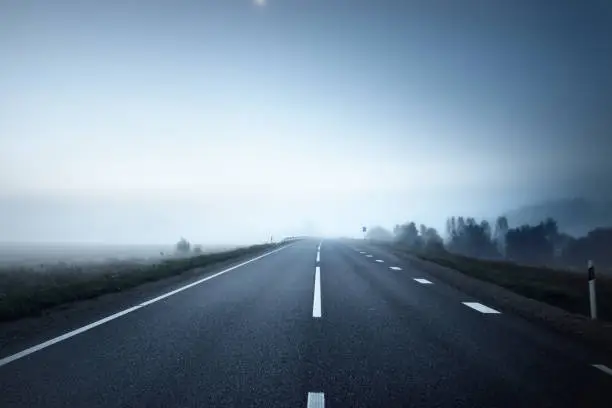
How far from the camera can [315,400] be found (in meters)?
3.43

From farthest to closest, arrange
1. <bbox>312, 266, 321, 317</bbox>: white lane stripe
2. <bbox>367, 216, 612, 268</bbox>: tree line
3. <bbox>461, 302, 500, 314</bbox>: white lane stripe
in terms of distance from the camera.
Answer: <bbox>367, 216, 612, 268</bbox>: tree line, <bbox>461, 302, 500, 314</bbox>: white lane stripe, <bbox>312, 266, 321, 317</bbox>: white lane stripe

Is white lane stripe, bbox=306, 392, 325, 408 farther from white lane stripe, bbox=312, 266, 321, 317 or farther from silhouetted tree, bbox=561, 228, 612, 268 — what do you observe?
silhouetted tree, bbox=561, 228, 612, 268

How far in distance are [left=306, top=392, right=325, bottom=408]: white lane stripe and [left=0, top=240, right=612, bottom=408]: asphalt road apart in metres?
0.02

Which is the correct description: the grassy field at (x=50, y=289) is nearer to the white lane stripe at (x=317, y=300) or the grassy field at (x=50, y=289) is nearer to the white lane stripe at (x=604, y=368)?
the white lane stripe at (x=317, y=300)

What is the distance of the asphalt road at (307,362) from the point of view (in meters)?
3.53

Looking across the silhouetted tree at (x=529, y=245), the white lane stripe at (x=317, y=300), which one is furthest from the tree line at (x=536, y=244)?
the white lane stripe at (x=317, y=300)

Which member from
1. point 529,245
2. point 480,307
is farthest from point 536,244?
point 480,307

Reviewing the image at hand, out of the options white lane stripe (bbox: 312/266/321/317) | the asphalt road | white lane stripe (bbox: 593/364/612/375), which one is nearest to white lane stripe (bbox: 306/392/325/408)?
the asphalt road

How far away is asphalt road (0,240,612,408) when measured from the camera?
11.6 ft

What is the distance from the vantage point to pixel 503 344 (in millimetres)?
5473

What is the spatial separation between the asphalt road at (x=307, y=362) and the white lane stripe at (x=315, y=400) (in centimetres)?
2

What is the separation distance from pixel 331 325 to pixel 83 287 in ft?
25.3

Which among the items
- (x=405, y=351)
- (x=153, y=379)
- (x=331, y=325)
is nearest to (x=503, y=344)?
(x=405, y=351)

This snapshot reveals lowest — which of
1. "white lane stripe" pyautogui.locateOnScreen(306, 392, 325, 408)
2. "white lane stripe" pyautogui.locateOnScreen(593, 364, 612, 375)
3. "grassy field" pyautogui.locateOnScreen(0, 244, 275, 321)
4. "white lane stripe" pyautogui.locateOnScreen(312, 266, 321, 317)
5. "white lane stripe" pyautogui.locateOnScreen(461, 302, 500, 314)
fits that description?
"white lane stripe" pyautogui.locateOnScreen(461, 302, 500, 314)
